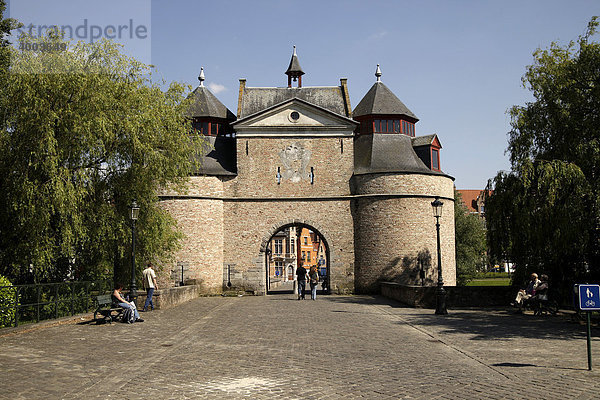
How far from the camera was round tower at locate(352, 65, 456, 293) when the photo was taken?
93.8ft

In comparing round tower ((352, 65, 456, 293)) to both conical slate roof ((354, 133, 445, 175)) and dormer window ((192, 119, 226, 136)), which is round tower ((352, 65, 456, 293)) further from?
dormer window ((192, 119, 226, 136))

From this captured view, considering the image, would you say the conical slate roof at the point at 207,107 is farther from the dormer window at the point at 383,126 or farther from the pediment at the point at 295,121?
the dormer window at the point at 383,126

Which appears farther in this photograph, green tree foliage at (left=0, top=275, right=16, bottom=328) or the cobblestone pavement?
green tree foliage at (left=0, top=275, right=16, bottom=328)

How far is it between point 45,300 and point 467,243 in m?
39.8

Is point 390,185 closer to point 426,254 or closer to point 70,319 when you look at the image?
point 426,254

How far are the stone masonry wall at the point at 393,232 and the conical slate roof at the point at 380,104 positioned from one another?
5.15 meters

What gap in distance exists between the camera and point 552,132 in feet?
54.1

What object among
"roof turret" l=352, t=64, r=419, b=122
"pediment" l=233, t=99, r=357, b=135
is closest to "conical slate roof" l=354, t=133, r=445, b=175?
"roof turret" l=352, t=64, r=419, b=122

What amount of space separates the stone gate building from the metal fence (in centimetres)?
1144

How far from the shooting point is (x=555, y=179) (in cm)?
1421

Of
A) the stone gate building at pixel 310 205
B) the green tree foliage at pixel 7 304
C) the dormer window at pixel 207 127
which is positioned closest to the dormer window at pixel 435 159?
the stone gate building at pixel 310 205

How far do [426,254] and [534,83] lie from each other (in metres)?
13.1

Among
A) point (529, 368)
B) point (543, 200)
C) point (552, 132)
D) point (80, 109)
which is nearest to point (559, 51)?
point (552, 132)

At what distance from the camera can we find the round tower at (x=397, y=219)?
28.6 m
